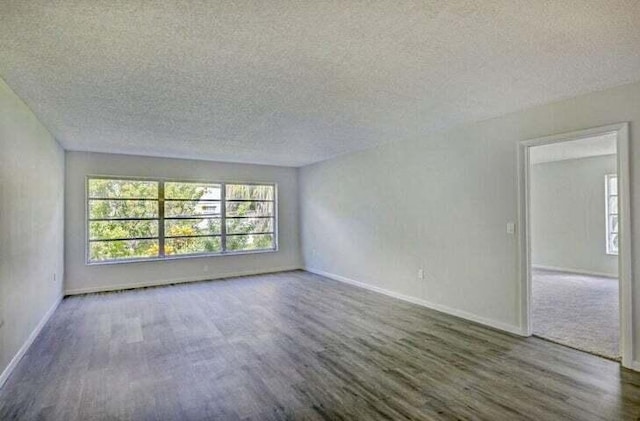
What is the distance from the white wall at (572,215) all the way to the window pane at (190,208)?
261 inches

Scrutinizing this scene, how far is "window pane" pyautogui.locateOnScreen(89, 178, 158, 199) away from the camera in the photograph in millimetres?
5957

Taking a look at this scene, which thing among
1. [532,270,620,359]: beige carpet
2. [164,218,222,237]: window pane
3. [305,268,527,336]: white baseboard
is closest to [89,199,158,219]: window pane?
[164,218,222,237]: window pane

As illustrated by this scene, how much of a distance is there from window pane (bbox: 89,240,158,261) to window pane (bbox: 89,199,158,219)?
1.56ft

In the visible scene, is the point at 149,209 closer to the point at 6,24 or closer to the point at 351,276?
the point at 351,276

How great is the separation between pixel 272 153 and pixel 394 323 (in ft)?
11.9

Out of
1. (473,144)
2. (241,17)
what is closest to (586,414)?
(473,144)

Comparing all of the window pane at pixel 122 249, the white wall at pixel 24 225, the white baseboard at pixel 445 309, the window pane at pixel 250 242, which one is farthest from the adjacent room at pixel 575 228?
the window pane at pixel 122 249

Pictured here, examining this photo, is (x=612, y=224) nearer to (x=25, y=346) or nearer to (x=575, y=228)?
(x=575, y=228)

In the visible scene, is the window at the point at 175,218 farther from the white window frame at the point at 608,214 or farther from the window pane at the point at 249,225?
the white window frame at the point at 608,214

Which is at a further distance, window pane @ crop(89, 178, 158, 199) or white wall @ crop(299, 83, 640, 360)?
window pane @ crop(89, 178, 158, 199)

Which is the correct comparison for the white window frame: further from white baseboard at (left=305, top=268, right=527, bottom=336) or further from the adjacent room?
white baseboard at (left=305, top=268, right=527, bottom=336)

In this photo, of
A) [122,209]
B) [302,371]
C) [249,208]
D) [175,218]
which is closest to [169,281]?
[175,218]

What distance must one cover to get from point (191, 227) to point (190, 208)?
379 millimetres

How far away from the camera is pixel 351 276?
629 centimetres
